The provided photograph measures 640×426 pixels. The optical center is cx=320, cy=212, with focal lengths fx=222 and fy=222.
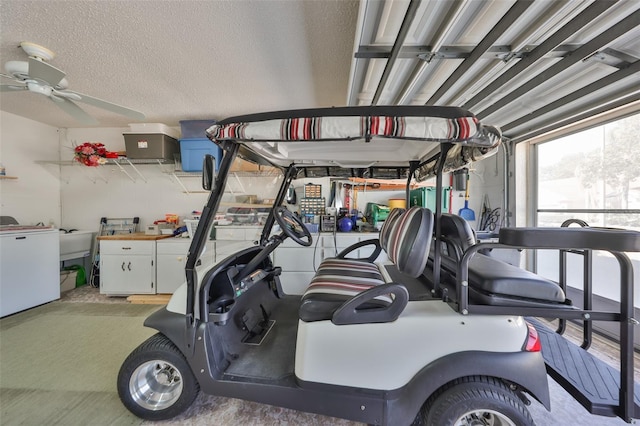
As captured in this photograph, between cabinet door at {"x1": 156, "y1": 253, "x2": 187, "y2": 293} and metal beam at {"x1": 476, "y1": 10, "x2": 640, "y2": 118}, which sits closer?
metal beam at {"x1": 476, "y1": 10, "x2": 640, "y2": 118}

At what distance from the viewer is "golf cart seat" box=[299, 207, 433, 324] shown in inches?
44.3

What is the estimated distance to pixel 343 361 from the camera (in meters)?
1.12

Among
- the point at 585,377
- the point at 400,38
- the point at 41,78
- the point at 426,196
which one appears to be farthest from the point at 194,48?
the point at 585,377

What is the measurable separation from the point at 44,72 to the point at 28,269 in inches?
103

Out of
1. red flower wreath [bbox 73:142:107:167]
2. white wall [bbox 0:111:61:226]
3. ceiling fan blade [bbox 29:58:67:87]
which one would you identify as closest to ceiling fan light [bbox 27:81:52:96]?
ceiling fan blade [bbox 29:58:67:87]

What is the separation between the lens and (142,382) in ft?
4.65

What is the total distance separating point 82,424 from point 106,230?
11.9 ft

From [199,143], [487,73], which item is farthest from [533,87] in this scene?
[199,143]

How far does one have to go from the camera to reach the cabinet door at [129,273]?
10.9ft

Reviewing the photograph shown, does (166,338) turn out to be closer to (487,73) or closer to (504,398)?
(504,398)

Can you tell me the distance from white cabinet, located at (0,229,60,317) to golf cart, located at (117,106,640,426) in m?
2.98

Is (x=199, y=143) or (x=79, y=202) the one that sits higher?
(x=199, y=143)

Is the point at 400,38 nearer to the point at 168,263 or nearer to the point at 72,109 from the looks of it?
the point at 72,109

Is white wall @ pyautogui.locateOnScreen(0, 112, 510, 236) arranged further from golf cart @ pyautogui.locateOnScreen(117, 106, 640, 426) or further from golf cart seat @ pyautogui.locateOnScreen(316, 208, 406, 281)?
golf cart @ pyautogui.locateOnScreen(117, 106, 640, 426)
